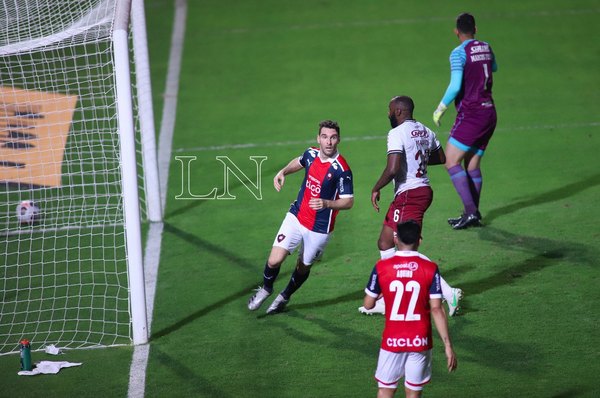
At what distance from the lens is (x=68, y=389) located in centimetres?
755

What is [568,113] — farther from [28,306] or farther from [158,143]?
[28,306]

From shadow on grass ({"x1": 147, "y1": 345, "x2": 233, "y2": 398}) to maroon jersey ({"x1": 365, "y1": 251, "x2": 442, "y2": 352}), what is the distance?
1925 millimetres

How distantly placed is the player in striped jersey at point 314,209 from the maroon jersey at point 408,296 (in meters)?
1.97

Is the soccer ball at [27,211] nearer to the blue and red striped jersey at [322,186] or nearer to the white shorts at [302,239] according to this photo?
the white shorts at [302,239]

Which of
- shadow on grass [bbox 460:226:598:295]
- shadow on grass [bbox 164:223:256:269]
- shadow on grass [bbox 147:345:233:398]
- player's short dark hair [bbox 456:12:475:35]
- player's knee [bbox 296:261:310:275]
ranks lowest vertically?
shadow on grass [bbox 147:345:233:398]

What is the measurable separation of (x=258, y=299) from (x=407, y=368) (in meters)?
2.98

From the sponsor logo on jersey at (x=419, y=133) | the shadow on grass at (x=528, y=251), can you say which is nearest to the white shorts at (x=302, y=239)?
the sponsor logo on jersey at (x=419, y=133)

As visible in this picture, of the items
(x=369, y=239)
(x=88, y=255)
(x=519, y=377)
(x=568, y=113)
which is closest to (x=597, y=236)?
(x=369, y=239)

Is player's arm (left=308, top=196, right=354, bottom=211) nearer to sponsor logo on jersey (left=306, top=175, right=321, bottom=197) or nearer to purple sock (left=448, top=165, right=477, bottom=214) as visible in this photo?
sponsor logo on jersey (left=306, top=175, right=321, bottom=197)

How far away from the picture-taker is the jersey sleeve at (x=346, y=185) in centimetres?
814

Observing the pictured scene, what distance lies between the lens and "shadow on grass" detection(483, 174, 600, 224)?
1108 centimetres

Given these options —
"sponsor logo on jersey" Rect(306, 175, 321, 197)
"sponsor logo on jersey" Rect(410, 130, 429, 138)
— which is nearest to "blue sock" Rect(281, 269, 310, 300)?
"sponsor logo on jersey" Rect(306, 175, 321, 197)

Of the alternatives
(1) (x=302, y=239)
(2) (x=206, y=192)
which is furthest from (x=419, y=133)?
(2) (x=206, y=192)

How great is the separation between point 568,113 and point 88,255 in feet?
27.2
